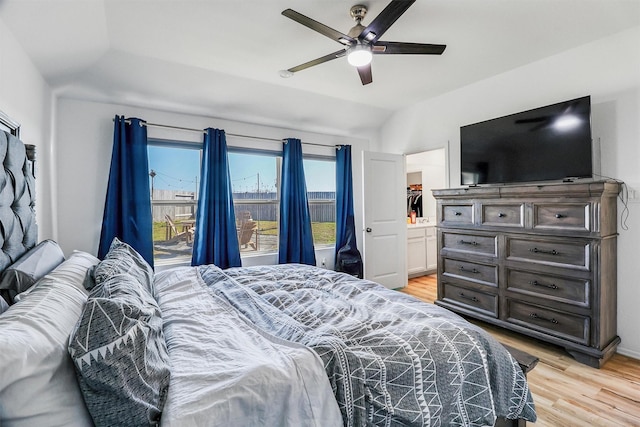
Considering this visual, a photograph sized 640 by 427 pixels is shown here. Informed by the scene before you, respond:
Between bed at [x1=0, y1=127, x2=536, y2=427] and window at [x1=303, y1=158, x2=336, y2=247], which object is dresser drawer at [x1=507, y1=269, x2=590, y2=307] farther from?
window at [x1=303, y1=158, x2=336, y2=247]

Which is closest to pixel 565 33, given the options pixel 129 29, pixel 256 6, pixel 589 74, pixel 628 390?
pixel 589 74

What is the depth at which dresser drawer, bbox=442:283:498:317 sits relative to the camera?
300 cm

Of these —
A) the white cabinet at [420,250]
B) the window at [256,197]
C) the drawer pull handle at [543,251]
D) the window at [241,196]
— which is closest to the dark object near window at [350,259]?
the window at [241,196]

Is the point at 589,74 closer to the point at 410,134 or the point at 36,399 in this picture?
the point at 410,134

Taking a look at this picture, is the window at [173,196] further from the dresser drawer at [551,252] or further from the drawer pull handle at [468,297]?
the dresser drawer at [551,252]

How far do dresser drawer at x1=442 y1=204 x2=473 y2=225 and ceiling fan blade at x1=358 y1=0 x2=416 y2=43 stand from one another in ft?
6.46

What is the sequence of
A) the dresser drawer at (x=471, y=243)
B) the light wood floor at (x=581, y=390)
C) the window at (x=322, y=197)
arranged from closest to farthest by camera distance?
the light wood floor at (x=581, y=390), the dresser drawer at (x=471, y=243), the window at (x=322, y=197)

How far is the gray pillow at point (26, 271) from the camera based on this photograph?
48.5 inches

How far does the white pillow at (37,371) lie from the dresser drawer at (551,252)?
3092mm

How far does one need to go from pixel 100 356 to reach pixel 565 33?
12.0 ft

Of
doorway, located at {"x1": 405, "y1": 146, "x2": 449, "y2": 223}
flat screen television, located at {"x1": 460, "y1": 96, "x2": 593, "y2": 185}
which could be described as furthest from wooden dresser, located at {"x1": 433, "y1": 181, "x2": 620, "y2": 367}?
doorway, located at {"x1": 405, "y1": 146, "x2": 449, "y2": 223}

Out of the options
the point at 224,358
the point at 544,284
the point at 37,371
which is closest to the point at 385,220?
the point at 544,284

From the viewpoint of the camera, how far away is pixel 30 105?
2.25m

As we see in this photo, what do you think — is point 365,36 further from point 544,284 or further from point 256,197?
point 256,197
